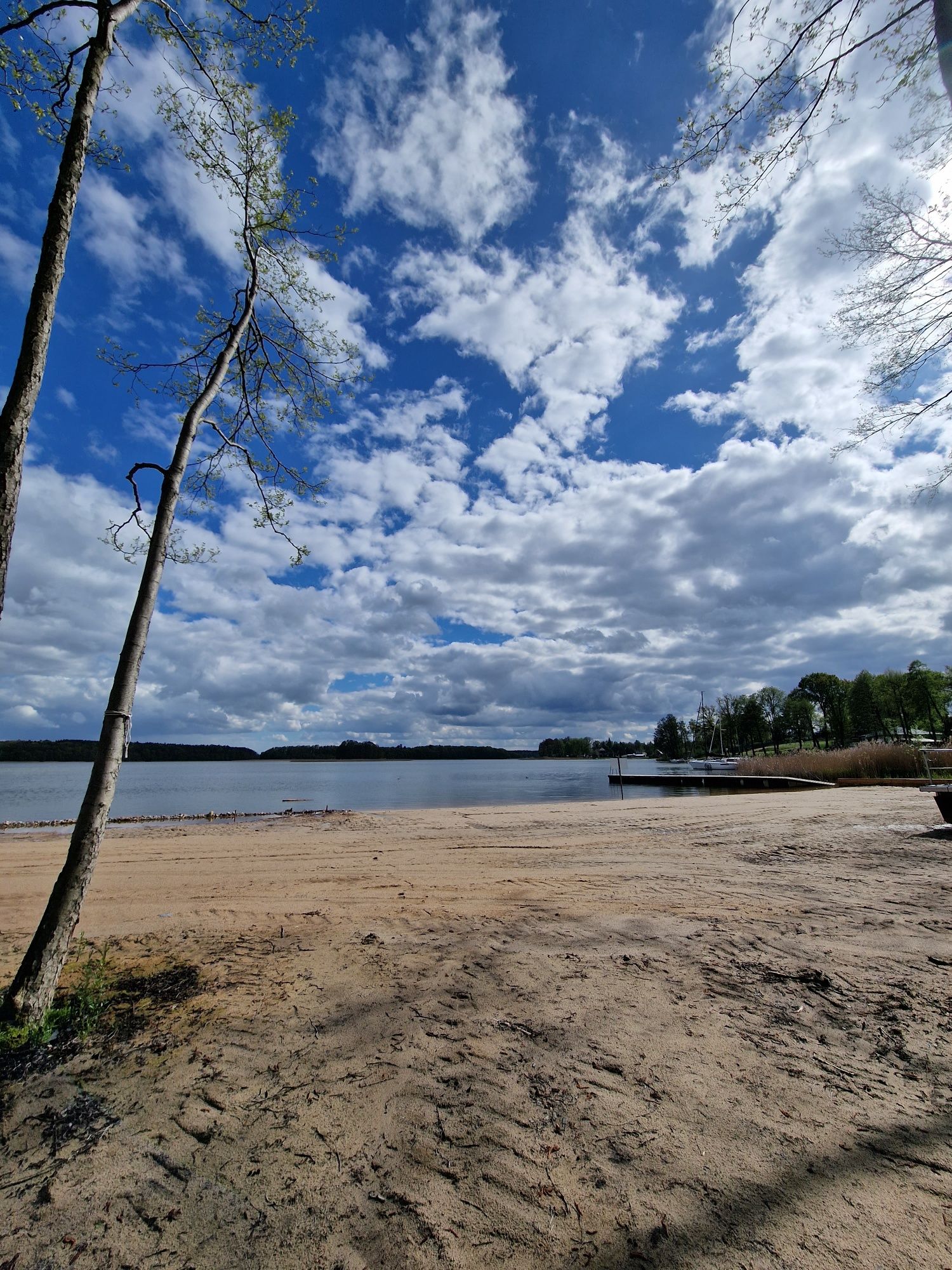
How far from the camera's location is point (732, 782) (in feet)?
139

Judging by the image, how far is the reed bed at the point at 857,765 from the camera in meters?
28.7

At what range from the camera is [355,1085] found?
293cm

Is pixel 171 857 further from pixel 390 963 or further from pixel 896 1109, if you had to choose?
pixel 896 1109

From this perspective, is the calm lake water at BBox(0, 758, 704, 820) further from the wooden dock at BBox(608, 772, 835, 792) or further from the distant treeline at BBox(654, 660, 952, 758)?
the distant treeline at BBox(654, 660, 952, 758)

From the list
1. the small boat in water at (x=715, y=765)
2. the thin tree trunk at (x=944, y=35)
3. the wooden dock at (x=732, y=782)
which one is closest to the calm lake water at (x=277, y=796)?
the wooden dock at (x=732, y=782)

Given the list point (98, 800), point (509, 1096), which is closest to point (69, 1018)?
point (98, 800)

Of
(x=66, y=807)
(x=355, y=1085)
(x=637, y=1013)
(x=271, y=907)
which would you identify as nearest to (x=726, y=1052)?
(x=637, y=1013)

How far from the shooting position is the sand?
6.77 feet

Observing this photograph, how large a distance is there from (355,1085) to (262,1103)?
463 millimetres

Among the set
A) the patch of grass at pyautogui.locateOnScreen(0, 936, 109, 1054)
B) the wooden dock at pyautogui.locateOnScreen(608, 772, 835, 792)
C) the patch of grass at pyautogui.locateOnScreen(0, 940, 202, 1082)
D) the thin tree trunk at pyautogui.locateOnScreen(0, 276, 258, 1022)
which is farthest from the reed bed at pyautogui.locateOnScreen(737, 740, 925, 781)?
the thin tree trunk at pyautogui.locateOnScreen(0, 276, 258, 1022)

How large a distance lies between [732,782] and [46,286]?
47.1m

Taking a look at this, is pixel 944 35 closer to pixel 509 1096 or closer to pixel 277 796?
pixel 509 1096

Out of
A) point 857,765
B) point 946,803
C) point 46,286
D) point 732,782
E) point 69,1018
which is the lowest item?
point 732,782

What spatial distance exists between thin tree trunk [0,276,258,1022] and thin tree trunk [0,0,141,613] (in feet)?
3.08
